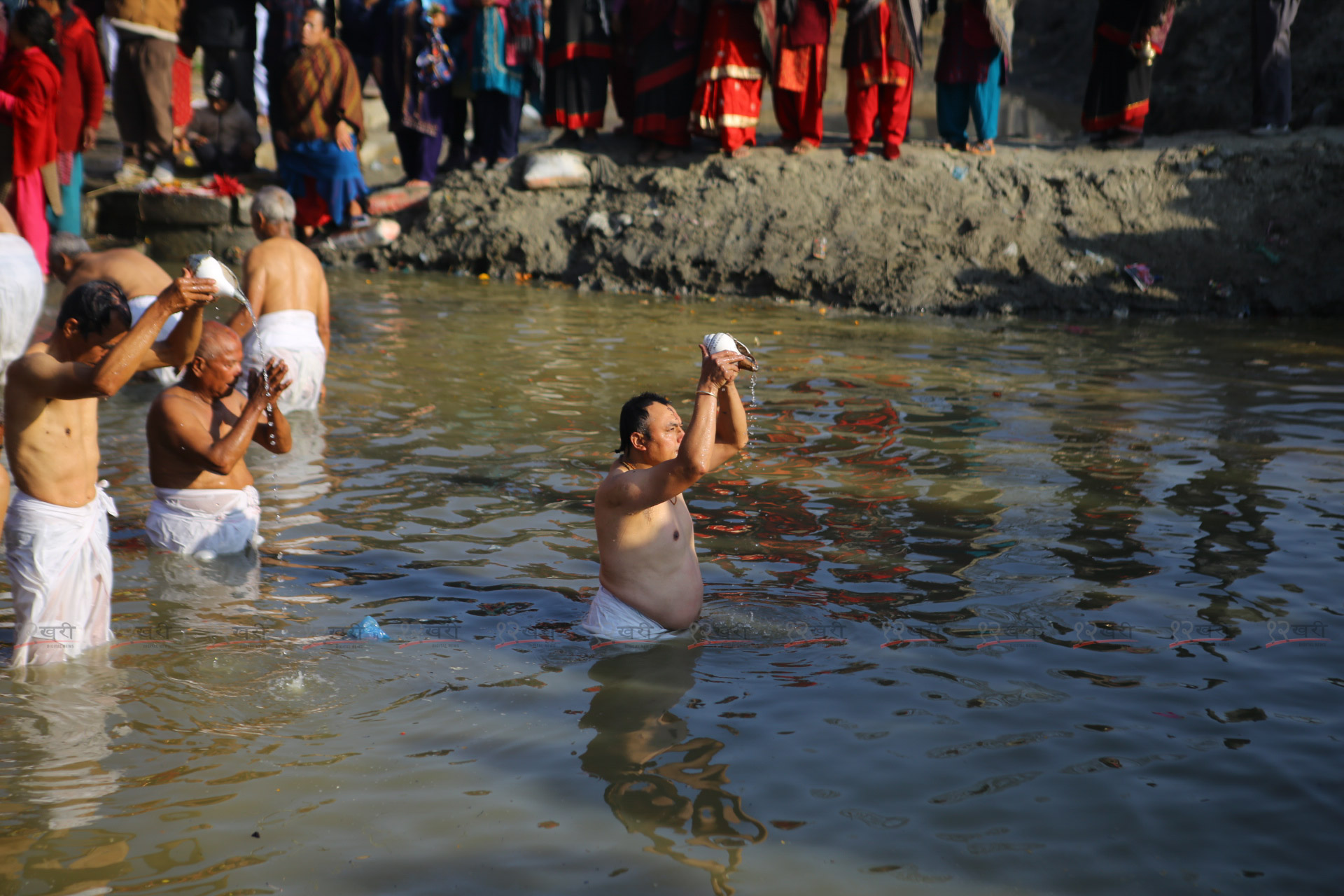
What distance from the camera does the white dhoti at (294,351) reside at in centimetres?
735

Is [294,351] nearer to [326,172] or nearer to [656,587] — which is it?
[656,587]

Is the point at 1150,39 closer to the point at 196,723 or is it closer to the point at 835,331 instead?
the point at 835,331

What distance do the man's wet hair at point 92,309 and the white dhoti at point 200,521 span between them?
4.44ft

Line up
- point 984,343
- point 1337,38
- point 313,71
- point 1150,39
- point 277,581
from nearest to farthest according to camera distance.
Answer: point 277,581, point 984,343, point 1150,39, point 313,71, point 1337,38

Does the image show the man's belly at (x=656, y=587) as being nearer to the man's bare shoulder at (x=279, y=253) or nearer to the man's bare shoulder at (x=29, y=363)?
the man's bare shoulder at (x=29, y=363)

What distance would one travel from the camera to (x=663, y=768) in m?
3.46

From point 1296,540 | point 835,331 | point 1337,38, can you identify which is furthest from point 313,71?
point 1337,38

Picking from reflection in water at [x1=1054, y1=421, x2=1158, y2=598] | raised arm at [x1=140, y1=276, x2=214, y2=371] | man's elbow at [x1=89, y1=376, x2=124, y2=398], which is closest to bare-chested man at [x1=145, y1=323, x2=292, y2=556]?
raised arm at [x1=140, y1=276, x2=214, y2=371]

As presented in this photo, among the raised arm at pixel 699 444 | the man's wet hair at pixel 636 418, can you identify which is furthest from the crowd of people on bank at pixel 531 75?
the raised arm at pixel 699 444

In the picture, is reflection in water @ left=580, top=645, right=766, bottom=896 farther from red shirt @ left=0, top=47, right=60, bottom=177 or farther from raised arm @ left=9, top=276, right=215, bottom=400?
red shirt @ left=0, top=47, right=60, bottom=177

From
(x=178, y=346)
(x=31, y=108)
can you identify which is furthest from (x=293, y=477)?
(x=31, y=108)

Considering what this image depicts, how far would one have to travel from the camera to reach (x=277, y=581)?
4.91 metres

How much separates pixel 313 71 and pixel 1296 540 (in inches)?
382

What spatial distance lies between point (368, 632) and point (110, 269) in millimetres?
3882
